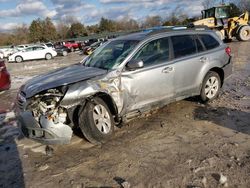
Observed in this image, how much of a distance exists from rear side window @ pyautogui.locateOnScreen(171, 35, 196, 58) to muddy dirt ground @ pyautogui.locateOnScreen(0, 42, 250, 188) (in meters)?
1.27

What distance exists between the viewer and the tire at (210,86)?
7168mm

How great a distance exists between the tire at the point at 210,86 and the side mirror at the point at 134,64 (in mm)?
2050

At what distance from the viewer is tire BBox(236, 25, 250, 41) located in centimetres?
2586

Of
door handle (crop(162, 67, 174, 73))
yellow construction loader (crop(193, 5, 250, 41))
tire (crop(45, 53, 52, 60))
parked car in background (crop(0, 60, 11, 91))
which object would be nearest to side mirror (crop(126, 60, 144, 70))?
door handle (crop(162, 67, 174, 73))

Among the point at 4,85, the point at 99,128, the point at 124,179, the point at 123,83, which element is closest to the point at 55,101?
the point at 99,128

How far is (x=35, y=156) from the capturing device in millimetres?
5270

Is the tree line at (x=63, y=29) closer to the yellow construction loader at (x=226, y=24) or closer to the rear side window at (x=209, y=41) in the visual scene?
the yellow construction loader at (x=226, y=24)

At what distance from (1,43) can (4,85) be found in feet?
264

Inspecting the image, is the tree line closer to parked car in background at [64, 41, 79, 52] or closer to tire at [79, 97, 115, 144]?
parked car in background at [64, 41, 79, 52]

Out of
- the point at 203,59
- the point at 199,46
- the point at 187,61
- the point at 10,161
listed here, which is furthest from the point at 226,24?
the point at 10,161

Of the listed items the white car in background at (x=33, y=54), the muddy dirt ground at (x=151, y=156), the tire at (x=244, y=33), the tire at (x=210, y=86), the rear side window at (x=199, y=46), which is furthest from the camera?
the white car in background at (x=33, y=54)

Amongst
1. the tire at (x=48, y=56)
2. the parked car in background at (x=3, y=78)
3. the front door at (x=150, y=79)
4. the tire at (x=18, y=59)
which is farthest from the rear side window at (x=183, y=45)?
the tire at (x=18, y=59)

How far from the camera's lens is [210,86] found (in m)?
7.35

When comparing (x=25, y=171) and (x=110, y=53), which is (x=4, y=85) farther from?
(x=25, y=171)
